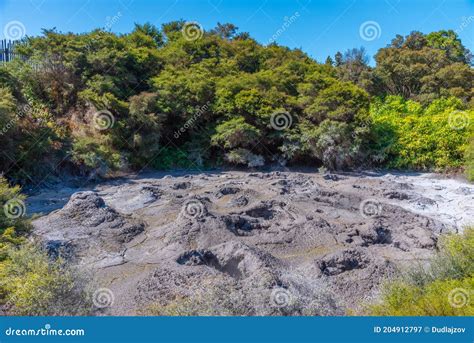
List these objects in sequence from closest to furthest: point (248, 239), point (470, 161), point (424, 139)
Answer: point (248, 239), point (470, 161), point (424, 139)

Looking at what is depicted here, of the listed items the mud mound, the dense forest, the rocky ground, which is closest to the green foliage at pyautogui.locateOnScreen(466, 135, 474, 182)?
the dense forest

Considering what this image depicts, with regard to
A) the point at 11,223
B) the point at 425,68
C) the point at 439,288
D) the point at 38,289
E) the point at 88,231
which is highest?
the point at 425,68

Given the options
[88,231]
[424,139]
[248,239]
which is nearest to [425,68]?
[424,139]

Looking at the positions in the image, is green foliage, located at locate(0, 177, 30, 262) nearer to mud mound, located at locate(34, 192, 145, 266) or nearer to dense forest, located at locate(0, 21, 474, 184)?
mud mound, located at locate(34, 192, 145, 266)

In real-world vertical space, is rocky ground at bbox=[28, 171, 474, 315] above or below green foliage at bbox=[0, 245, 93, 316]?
above

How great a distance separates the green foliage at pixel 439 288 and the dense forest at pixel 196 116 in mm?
10105

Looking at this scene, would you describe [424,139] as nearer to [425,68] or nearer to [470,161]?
[470,161]

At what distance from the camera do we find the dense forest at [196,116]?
570 inches

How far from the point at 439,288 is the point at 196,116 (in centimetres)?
1323

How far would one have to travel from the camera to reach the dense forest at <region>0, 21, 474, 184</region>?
14477 millimetres

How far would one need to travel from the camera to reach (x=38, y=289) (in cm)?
386

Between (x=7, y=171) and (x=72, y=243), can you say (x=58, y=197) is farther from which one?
(x=72, y=243)

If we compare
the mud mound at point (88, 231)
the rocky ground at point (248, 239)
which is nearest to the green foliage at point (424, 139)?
the rocky ground at point (248, 239)

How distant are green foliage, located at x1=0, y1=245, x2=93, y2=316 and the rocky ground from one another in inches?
15.0
